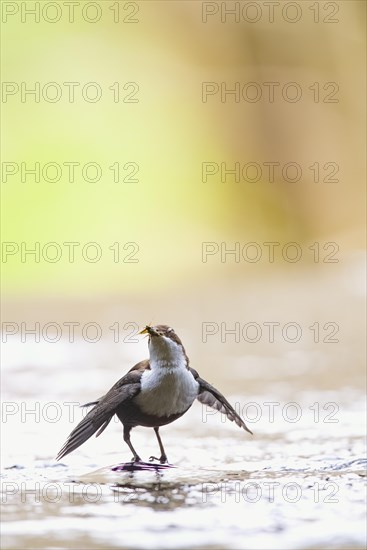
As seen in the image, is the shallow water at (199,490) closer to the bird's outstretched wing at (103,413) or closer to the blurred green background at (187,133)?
the bird's outstretched wing at (103,413)

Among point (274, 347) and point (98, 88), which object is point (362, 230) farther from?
point (274, 347)

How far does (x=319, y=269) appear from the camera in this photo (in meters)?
10.4

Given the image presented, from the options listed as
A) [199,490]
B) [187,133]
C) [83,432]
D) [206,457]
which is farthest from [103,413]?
[187,133]

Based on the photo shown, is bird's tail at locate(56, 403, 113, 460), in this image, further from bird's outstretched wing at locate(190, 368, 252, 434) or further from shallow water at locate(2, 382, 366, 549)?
bird's outstretched wing at locate(190, 368, 252, 434)

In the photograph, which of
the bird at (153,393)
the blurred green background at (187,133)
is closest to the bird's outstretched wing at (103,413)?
the bird at (153,393)

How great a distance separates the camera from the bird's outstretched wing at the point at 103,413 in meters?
2.94

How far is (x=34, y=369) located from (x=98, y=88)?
795 centimetres

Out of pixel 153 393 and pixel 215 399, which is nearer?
pixel 153 393

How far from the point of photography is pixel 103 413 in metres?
2.97

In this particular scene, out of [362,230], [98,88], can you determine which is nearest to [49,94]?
[98,88]

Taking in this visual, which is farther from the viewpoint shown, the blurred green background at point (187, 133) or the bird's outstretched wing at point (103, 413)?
the blurred green background at point (187, 133)

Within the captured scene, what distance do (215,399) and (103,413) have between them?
48 cm

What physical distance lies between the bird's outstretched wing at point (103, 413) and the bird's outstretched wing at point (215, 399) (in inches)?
8.0

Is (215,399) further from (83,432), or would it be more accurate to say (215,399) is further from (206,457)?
(83,432)
